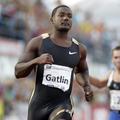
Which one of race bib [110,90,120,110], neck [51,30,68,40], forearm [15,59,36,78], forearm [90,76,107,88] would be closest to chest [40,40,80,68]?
neck [51,30,68,40]

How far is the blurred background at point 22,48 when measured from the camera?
1634 centimetres

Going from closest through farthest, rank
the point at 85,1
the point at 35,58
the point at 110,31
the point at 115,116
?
the point at 35,58
the point at 115,116
the point at 110,31
the point at 85,1

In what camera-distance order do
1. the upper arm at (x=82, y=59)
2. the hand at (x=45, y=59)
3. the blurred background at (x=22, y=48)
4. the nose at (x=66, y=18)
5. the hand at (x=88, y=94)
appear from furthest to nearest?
the blurred background at (x=22, y=48), the upper arm at (x=82, y=59), the hand at (x=88, y=94), the nose at (x=66, y=18), the hand at (x=45, y=59)

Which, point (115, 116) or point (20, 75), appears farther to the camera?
point (115, 116)

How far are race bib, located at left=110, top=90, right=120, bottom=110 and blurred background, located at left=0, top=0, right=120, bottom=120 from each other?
436 cm

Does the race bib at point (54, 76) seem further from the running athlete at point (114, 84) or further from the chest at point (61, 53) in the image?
the running athlete at point (114, 84)

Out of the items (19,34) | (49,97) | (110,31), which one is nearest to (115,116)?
(49,97)

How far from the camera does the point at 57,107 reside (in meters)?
6.39

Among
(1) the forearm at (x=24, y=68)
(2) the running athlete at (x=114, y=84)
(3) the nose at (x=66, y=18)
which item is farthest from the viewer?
(2) the running athlete at (x=114, y=84)

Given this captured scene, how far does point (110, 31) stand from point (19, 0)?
854 centimetres

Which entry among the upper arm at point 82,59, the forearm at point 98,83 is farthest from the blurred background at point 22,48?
the upper arm at point 82,59

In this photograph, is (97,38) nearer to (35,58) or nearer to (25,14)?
(25,14)

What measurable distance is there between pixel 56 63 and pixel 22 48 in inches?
445

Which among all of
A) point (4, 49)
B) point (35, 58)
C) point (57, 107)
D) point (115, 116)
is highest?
point (35, 58)
